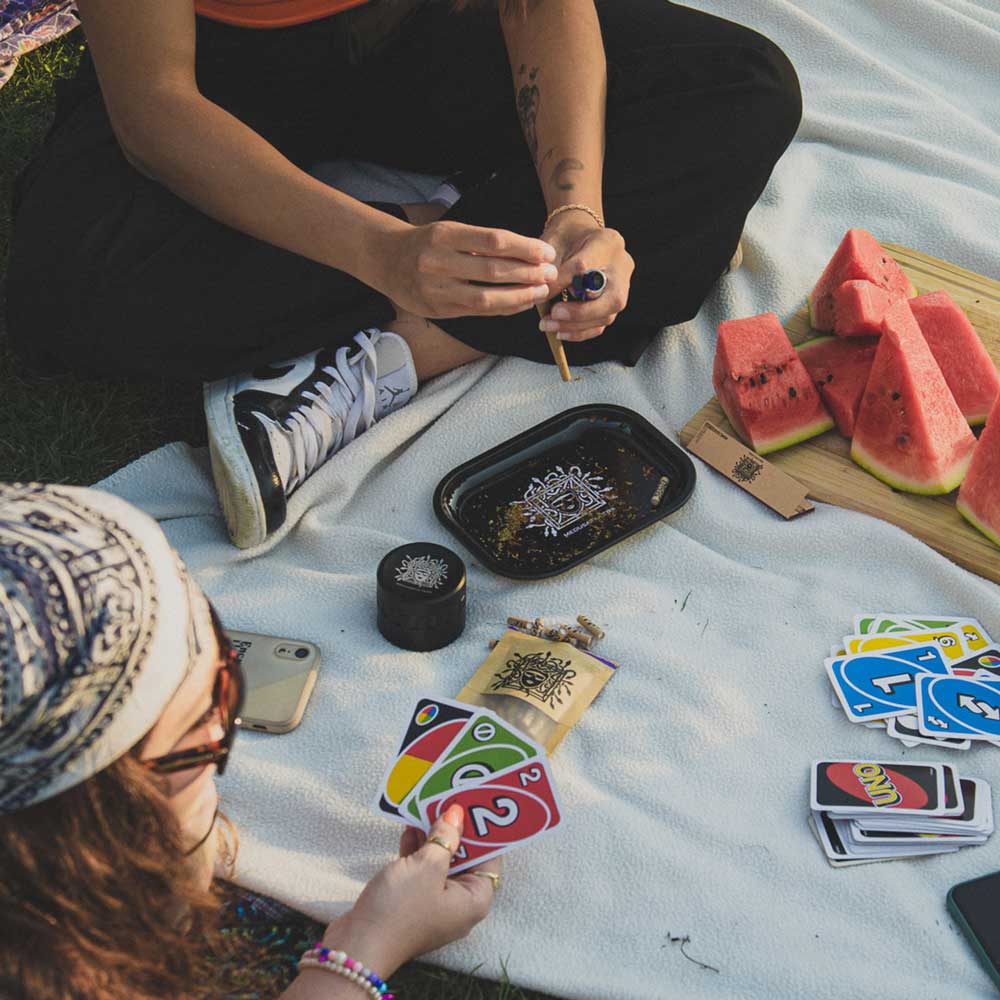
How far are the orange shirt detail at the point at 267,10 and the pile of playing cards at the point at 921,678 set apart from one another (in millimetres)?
1706

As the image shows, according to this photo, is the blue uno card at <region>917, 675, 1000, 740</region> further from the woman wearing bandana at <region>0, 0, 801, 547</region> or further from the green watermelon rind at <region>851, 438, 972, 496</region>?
the woman wearing bandana at <region>0, 0, 801, 547</region>

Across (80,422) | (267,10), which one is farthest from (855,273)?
(80,422)

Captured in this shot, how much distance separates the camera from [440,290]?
2.01 metres

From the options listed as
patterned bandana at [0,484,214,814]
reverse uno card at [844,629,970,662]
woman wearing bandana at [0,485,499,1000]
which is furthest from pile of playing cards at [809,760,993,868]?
patterned bandana at [0,484,214,814]

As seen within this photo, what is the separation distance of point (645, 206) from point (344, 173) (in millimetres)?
901

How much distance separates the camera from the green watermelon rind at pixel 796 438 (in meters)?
2.48

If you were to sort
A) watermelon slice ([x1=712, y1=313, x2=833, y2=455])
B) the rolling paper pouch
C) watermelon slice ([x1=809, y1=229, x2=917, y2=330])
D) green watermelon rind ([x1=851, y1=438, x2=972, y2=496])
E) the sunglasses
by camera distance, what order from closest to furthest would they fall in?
the sunglasses
the rolling paper pouch
green watermelon rind ([x1=851, y1=438, x2=972, y2=496])
watermelon slice ([x1=712, y1=313, x2=833, y2=455])
watermelon slice ([x1=809, y1=229, x2=917, y2=330])

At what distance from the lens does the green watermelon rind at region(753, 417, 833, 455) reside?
2477mm

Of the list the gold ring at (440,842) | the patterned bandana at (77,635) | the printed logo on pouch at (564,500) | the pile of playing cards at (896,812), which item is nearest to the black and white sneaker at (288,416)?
the printed logo on pouch at (564,500)

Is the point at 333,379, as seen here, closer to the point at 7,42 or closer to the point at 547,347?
the point at 547,347

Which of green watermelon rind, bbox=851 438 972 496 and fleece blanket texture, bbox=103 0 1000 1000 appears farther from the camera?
green watermelon rind, bbox=851 438 972 496

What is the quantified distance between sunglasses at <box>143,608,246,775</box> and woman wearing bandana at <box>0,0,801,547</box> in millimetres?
918

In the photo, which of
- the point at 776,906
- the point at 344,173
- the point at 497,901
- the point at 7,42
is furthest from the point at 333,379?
the point at 7,42

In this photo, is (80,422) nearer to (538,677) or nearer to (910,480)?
(538,677)
